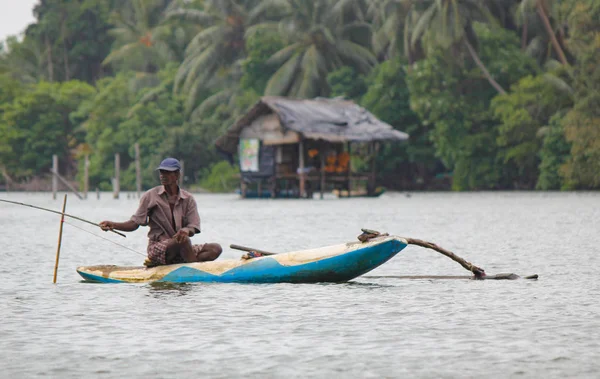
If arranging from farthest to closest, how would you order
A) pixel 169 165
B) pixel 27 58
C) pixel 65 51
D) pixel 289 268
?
pixel 27 58 → pixel 65 51 → pixel 289 268 → pixel 169 165

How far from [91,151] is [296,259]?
167ft

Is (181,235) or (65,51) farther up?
(65,51)

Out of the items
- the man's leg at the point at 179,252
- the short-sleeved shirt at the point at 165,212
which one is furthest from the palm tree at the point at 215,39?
the short-sleeved shirt at the point at 165,212

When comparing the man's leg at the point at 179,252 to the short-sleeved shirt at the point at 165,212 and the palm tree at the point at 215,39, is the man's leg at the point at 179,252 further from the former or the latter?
the palm tree at the point at 215,39

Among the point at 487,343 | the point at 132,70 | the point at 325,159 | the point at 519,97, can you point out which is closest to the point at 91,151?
the point at 132,70

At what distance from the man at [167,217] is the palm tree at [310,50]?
3786 centimetres

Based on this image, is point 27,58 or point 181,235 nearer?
point 181,235

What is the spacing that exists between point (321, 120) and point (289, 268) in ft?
97.1

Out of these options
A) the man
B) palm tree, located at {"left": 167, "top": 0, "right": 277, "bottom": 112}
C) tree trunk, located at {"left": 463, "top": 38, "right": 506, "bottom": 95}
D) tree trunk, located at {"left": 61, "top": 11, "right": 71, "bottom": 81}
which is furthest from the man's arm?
tree trunk, located at {"left": 61, "top": 11, "right": 71, "bottom": 81}

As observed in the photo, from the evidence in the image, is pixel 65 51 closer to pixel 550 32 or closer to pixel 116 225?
pixel 550 32

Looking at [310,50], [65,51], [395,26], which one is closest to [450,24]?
[395,26]

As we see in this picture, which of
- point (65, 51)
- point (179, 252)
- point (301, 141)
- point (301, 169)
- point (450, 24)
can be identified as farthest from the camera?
point (65, 51)

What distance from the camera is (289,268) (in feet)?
37.7

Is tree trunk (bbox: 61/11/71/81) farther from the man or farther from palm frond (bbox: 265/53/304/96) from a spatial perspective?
the man
